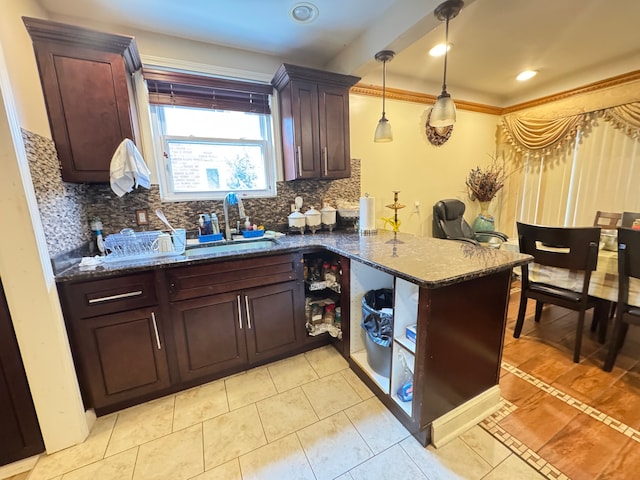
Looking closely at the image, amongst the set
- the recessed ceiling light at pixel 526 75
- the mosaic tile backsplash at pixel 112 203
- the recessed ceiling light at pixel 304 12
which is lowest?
the mosaic tile backsplash at pixel 112 203

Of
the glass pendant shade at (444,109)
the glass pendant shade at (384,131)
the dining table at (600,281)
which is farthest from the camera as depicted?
the glass pendant shade at (384,131)

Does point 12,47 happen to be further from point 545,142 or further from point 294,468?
point 545,142

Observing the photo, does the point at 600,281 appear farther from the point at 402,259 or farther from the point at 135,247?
the point at 135,247

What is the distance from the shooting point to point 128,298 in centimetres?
147

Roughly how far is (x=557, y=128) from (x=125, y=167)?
4.52 m

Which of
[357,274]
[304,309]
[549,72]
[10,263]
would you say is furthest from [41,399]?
[549,72]

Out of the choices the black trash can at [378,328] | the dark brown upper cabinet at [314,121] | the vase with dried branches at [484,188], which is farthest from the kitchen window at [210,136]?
the vase with dried branches at [484,188]

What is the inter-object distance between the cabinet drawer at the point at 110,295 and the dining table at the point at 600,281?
2.80m

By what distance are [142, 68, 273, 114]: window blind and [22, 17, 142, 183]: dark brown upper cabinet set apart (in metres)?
0.31

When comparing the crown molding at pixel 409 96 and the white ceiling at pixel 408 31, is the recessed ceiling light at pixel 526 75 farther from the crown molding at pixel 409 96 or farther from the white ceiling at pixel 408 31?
the crown molding at pixel 409 96

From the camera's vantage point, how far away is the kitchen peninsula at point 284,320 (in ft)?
4.10

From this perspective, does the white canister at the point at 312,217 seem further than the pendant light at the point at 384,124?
Yes

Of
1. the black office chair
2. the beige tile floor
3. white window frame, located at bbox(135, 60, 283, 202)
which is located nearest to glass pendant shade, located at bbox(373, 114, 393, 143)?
white window frame, located at bbox(135, 60, 283, 202)

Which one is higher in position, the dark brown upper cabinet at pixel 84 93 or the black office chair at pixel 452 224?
the dark brown upper cabinet at pixel 84 93
